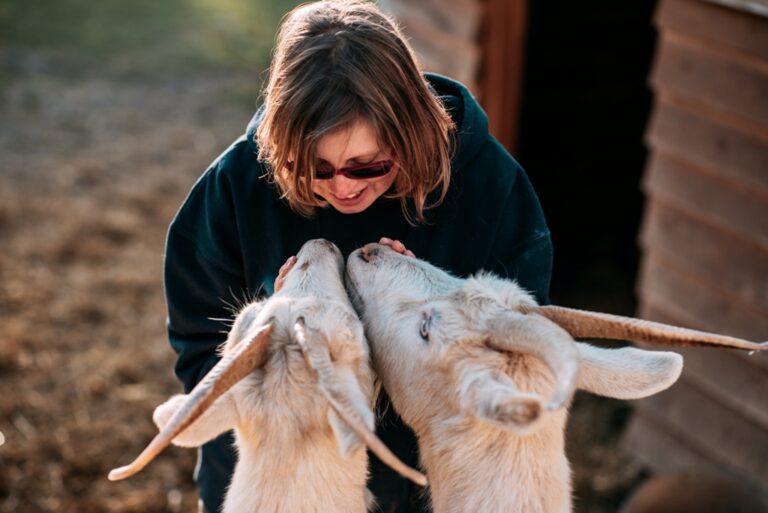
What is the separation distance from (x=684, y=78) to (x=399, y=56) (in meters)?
2.55

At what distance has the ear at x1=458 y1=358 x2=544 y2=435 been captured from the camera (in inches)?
91.3

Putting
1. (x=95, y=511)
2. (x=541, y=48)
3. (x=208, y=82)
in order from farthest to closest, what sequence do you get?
(x=208, y=82)
(x=541, y=48)
(x=95, y=511)

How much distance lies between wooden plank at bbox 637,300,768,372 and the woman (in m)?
2.28

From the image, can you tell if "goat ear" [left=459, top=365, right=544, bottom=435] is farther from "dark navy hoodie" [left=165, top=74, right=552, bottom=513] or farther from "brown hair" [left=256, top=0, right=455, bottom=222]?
"brown hair" [left=256, top=0, right=455, bottom=222]

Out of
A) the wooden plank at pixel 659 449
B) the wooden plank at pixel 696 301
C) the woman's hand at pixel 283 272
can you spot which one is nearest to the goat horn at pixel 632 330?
the woman's hand at pixel 283 272

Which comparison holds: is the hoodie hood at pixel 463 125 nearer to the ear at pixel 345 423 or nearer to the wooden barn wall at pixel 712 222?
the ear at pixel 345 423

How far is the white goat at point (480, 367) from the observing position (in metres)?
2.65

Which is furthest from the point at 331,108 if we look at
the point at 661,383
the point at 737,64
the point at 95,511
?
the point at 95,511

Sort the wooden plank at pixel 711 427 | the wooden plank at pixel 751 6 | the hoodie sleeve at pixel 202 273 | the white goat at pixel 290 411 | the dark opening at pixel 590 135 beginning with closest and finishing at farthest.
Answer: the white goat at pixel 290 411 → the hoodie sleeve at pixel 202 273 → the wooden plank at pixel 751 6 → the wooden plank at pixel 711 427 → the dark opening at pixel 590 135

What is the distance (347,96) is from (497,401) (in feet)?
3.21

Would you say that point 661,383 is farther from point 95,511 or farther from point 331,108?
point 95,511

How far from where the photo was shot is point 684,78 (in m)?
4.83

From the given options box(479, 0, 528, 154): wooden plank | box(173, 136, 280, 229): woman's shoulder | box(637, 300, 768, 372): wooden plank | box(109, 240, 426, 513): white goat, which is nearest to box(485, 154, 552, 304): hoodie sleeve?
box(109, 240, 426, 513): white goat

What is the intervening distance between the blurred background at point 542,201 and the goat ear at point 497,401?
2585 mm
